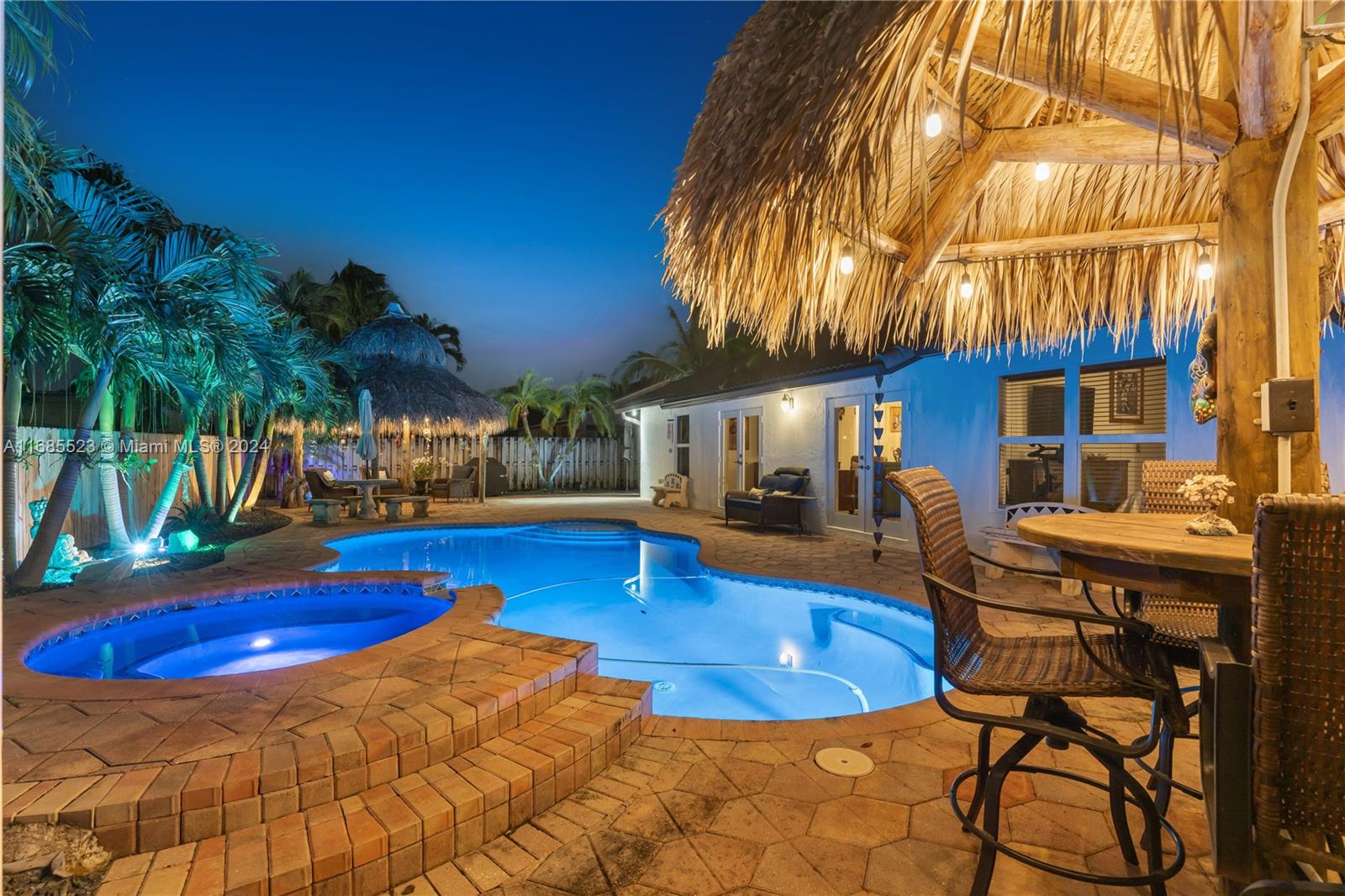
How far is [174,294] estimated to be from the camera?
560cm

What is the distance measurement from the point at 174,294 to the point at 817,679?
6476 millimetres

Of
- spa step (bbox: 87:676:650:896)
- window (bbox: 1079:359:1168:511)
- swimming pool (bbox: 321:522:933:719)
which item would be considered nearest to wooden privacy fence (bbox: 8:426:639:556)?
swimming pool (bbox: 321:522:933:719)

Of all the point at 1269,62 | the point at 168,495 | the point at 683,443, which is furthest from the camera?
the point at 683,443

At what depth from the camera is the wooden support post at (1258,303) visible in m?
2.36

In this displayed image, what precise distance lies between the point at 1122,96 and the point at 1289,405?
1322 mm

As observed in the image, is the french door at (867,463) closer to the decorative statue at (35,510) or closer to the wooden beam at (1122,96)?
the wooden beam at (1122,96)

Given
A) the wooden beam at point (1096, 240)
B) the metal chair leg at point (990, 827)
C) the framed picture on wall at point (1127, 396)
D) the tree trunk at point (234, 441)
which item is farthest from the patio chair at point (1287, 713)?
the tree trunk at point (234, 441)

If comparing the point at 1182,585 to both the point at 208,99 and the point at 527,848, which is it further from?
the point at 208,99

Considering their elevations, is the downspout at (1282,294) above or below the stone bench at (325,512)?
above

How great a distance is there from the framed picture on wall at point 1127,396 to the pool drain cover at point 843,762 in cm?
571

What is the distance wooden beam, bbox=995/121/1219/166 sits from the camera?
106 inches

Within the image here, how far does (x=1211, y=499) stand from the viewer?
95.0 inches

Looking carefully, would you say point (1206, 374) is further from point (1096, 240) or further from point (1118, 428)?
point (1118, 428)

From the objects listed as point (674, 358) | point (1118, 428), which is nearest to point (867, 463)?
point (1118, 428)
